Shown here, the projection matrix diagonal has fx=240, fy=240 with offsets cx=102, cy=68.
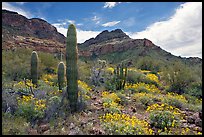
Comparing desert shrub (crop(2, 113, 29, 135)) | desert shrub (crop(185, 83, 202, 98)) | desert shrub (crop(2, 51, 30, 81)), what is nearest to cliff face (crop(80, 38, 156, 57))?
desert shrub (crop(185, 83, 202, 98))

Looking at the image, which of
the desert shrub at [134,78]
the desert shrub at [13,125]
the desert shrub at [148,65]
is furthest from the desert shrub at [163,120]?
the desert shrub at [148,65]

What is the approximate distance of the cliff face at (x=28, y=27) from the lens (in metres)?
53.2

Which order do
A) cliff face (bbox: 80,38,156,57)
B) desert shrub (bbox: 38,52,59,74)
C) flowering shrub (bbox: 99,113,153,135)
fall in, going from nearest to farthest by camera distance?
flowering shrub (bbox: 99,113,153,135), desert shrub (bbox: 38,52,59,74), cliff face (bbox: 80,38,156,57)

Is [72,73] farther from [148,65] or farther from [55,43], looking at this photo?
[55,43]

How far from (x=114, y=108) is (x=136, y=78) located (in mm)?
7897

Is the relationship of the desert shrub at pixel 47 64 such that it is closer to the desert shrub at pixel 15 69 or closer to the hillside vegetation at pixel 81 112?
the desert shrub at pixel 15 69

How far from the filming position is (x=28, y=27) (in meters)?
58.7

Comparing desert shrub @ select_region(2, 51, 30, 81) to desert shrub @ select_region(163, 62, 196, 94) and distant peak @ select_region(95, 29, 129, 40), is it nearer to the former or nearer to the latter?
desert shrub @ select_region(163, 62, 196, 94)

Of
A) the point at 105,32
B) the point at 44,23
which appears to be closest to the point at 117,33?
the point at 105,32

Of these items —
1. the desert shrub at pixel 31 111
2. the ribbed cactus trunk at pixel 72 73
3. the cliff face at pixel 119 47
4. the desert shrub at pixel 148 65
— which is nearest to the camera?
the desert shrub at pixel 31 111

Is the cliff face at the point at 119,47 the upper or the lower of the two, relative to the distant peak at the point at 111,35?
lower

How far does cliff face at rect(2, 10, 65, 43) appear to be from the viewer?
175 feet

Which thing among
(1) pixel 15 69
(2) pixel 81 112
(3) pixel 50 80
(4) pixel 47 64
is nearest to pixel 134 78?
(3) pixel 50 80

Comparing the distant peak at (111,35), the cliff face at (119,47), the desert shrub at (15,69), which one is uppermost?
the distant peak at (111,35)
